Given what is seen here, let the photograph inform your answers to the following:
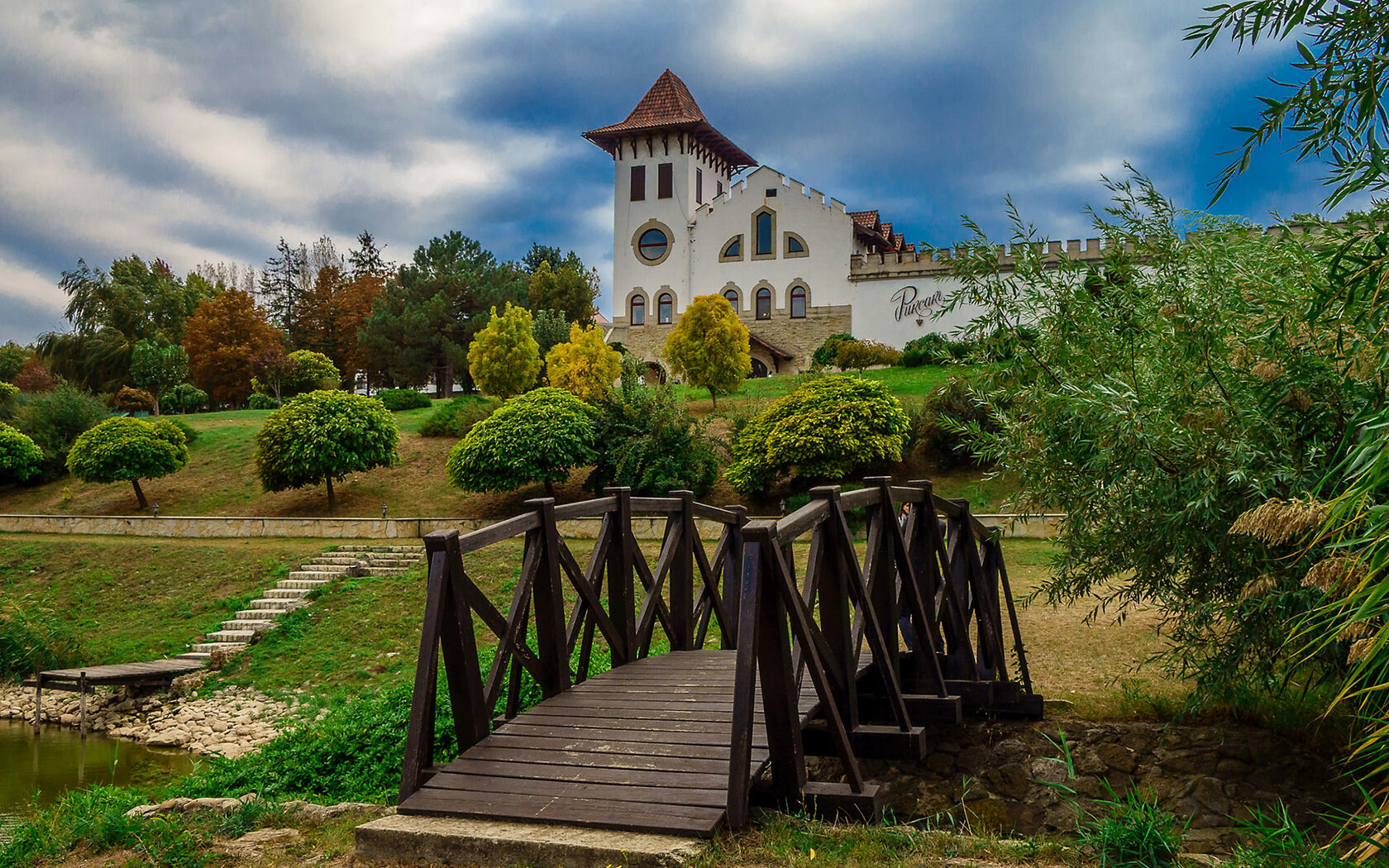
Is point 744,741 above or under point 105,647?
above

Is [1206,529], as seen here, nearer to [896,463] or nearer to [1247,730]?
[1247,730]

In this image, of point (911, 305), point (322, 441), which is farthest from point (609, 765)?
point (911, 305)

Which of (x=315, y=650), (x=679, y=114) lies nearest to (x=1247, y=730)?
(x=315, y=650)

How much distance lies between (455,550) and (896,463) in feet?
65.3

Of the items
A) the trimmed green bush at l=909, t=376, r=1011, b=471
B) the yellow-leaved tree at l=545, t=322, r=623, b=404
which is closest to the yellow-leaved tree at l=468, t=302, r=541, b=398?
the yellow-leaved tree at l=545, t=322, r=623, b=404

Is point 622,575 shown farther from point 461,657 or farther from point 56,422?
point 56,422

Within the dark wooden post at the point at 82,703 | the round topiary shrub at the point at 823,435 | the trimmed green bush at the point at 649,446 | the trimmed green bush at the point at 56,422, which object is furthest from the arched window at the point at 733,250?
the dark wooden post at the point at 82,703

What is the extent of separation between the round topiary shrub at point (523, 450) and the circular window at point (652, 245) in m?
23.3

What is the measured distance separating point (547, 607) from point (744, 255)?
3976 cm

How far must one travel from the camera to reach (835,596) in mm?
5129

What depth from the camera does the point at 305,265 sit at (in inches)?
2405

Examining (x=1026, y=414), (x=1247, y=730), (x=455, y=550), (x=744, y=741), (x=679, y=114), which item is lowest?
(x=1247, y=730)

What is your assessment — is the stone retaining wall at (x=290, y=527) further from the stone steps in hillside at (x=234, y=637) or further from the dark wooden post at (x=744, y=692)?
the dark wooden post at (x=744, y=692)

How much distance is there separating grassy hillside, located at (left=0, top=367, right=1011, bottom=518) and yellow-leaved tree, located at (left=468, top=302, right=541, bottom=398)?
3.13 meters
